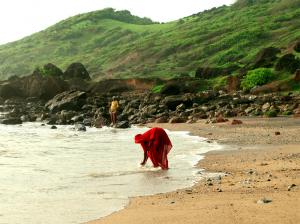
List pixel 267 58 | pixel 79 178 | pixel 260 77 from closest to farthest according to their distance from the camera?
pixel 79 178 → pixel 260 77 → pixel 267 58

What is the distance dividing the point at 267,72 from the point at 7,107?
991 inches

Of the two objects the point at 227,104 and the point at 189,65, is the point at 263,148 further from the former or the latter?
the point at 189,65

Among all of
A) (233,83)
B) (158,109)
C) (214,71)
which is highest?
(214,71)

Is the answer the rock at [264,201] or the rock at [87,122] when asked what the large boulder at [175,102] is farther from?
the rock at [264,201]

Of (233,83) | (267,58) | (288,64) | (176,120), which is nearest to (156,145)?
(176,120)

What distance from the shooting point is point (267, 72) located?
143 feet

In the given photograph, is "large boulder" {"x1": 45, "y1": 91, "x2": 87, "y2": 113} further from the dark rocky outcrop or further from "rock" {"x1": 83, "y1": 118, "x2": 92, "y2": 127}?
the dark rocky outcrop

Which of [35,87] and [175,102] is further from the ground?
[35,87]

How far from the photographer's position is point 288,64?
44500 millimetres

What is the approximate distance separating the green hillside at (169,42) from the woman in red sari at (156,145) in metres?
47.5

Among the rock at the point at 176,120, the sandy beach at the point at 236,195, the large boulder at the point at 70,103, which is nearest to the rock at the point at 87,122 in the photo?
the rock at the point at 176,120

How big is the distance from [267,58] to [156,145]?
128 feet

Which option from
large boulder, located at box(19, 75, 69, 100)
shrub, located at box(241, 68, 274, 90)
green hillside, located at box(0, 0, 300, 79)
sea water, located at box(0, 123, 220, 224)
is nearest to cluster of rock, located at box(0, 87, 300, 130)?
shrub, located at box(241, 68, 274, 90)

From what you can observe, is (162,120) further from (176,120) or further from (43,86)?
(43,86)
